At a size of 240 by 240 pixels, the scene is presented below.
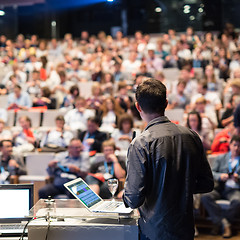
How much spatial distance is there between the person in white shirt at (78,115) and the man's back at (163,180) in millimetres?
5396

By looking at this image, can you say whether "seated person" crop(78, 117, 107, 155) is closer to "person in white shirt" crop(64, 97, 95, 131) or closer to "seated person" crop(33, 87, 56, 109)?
"person in white shirt" crop(64, 97, 95, 131)

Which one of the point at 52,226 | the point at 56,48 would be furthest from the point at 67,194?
the point at 56,48

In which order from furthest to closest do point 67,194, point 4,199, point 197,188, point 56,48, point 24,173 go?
point 56,48
point 24,173
point 67,194
point 4,199
point 197,188

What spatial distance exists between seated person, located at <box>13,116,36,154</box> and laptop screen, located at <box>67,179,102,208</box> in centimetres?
415

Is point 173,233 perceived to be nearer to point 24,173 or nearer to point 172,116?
point 24,173

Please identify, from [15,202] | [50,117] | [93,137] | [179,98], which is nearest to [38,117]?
[50,117]

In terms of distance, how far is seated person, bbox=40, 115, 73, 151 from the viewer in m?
6.76

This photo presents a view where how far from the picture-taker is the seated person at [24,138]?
6.73m

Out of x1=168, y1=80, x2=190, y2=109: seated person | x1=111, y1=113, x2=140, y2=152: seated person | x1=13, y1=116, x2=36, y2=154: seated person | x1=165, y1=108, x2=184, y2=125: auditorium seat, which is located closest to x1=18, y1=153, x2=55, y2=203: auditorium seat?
x1=13, y1=116, x2=36, y2=154: seated person

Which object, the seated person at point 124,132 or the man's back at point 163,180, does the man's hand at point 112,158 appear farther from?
the man's back at point 163,180

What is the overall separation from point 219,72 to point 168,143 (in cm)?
723

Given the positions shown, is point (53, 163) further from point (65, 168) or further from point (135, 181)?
point (135, 181)

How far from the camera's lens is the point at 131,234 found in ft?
7.77

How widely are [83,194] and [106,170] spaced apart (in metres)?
2.89
